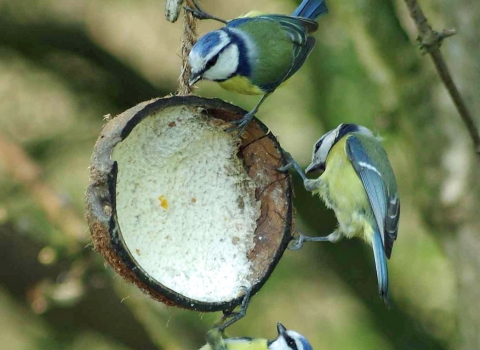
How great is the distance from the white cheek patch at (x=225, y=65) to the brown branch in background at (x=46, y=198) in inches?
57.4

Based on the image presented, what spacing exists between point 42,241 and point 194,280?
4.78 feet

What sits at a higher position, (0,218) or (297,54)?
(297,54)

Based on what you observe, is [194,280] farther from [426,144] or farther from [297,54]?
[426,144]

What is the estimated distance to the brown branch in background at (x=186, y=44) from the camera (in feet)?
6.88

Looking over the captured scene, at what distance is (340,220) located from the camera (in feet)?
8.35

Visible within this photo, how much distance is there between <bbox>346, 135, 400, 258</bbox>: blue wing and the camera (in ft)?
8.03

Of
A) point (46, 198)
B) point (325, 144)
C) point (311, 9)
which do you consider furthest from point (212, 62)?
point (46, 198)

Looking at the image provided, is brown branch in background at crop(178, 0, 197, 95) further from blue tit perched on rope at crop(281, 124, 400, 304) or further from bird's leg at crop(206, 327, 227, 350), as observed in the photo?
bird's leg at crop(206, 327, 227, 350)

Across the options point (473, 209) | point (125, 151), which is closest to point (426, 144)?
point (473, 209)

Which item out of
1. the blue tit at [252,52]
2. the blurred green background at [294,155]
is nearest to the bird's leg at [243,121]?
the blue tit at [252,52]

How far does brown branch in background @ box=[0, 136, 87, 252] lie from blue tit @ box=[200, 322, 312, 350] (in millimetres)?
1182

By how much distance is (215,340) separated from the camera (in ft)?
7.29

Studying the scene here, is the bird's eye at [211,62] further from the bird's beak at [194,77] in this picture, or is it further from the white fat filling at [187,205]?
the white fat filling at [187,205]

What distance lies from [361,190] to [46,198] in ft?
5.00
